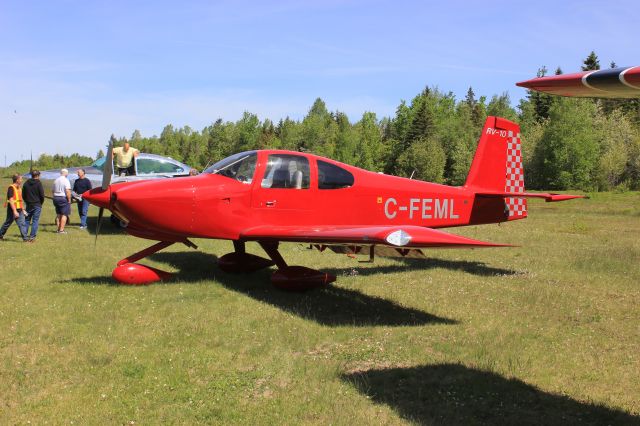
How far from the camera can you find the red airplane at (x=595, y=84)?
339cm

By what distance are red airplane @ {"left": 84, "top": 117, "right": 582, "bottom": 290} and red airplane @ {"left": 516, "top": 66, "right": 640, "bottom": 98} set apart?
2.81 meters

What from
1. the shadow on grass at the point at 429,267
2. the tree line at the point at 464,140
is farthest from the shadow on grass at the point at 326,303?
the tree line at the point at 464,140

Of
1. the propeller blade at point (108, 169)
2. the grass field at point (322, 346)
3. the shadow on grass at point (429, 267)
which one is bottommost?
the grass field at point (322, 346)

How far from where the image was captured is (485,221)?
1159 centimetres

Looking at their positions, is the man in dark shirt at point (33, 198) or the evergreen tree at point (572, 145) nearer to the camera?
the man in dark shirt at point (33, 198)

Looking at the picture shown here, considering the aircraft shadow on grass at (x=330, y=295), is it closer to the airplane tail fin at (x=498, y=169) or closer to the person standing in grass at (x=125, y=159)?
the airplane tail fin at (x=498, y=169)

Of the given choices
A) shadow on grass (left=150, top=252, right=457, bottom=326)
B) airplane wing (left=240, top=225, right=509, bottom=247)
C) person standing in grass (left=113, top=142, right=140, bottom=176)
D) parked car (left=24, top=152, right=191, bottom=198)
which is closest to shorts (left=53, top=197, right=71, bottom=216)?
parked car (left=24, top=152, right=191, bottom=198)

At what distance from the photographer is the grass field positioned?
4711 millimetres

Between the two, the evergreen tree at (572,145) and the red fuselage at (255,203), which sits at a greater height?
the evergreen tree at (572,145)

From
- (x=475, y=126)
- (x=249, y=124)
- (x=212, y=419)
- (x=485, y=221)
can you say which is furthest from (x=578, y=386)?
(x=249, y=124)

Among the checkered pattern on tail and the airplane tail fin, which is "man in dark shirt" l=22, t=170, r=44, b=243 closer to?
the airplane tail fin

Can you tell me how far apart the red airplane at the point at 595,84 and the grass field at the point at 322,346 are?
287cm

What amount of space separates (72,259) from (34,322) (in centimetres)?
442

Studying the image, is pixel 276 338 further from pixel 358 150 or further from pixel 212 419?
pixel 358 150
